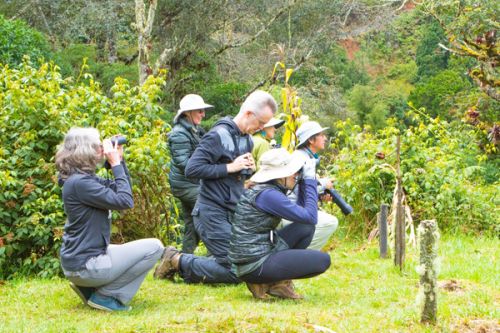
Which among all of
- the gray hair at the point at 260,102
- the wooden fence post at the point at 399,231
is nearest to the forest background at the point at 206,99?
the wooden fence post at the point at 399,231

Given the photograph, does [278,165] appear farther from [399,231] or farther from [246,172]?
[399,231]

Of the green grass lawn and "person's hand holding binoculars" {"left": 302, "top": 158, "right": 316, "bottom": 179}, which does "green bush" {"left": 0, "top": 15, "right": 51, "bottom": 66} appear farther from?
"person's hand holding binoculars" {"left": 302, "top": 158, "right": 316, "bottom": 179}

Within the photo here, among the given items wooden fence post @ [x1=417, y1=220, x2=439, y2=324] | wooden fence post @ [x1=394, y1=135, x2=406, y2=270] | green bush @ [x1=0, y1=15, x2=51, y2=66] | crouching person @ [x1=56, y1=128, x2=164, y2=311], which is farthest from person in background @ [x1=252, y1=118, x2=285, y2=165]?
green bush @ [x1=0, y1=15, x2=51, y2=66]

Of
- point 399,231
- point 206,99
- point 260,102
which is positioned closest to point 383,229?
point 399,231

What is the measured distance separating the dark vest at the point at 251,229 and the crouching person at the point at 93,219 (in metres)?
0.72

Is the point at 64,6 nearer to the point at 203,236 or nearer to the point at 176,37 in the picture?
the point at 176,37

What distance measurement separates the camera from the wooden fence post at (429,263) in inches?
177

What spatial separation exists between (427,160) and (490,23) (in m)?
7.20

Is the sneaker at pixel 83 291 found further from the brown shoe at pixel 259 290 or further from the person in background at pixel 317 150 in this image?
the person in background at pixel 317 150

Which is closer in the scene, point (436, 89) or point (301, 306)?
point (301, 306)

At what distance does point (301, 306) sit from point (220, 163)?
1498 mm

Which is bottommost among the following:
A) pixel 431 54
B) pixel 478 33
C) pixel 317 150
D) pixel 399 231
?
pixel 399 231

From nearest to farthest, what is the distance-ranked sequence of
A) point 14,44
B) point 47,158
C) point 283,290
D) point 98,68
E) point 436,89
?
1. point 283,290
2. point 47,158
3. point 14,44
4. point 98,68
5. point 436,89

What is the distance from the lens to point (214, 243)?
6312 mm
